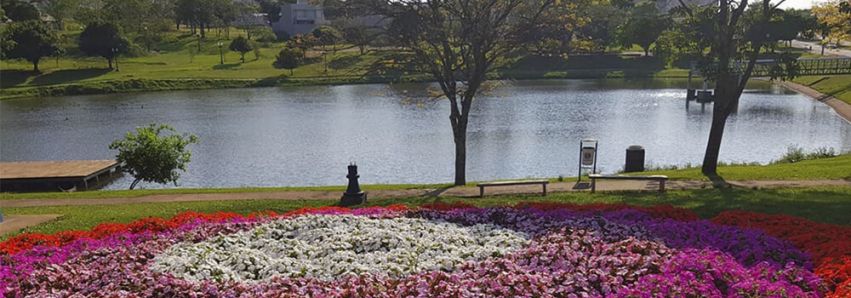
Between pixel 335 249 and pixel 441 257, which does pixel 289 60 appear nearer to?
pixel 335 249

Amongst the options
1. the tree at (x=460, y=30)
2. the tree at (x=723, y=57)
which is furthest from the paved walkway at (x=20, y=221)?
the tree at (x=723, y=57)

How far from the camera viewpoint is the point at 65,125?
54.4 m

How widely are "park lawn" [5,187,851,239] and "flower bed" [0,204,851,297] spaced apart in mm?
2927

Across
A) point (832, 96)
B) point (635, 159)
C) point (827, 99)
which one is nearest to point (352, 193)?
point (635, 159)

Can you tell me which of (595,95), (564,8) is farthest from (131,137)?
(595,95)

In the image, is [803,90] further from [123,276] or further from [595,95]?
[123,276]

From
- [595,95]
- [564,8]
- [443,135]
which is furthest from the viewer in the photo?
[595,95]

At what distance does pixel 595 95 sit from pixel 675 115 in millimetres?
15769

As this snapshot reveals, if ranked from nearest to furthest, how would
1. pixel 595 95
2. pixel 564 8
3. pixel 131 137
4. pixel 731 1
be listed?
pixel 731 1
pixel 564 8
pixel 131 137
pixel 595 95

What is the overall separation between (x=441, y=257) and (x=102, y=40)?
8880 cm

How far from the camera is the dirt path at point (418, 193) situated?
21500 mm

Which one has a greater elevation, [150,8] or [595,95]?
[150,8]

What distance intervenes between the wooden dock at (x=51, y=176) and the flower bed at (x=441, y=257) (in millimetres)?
20877

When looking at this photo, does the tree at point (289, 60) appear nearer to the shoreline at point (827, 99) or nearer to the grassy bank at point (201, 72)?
the grassy bank at point (201, 72)
